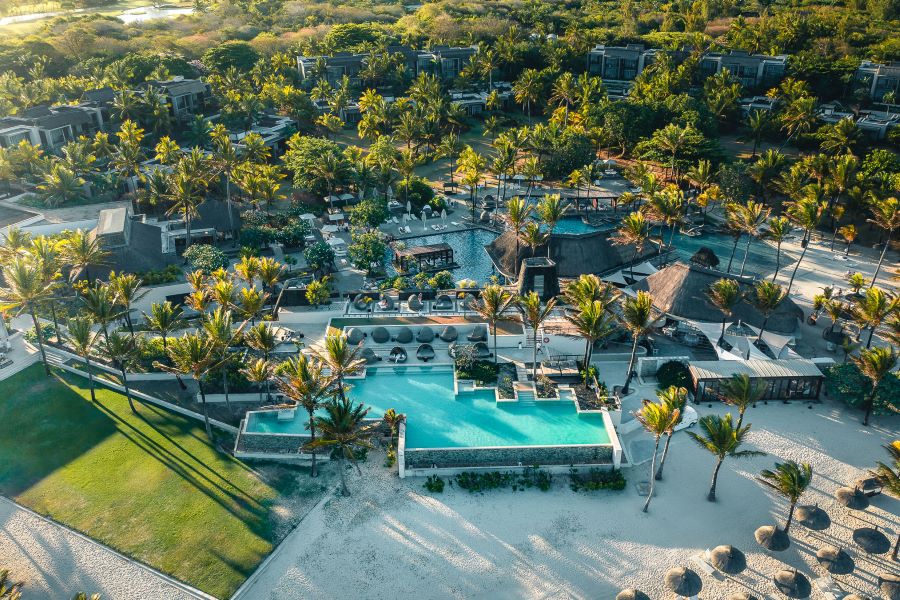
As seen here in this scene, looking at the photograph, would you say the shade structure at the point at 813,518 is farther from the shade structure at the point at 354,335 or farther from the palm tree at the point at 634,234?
the shade structure at the point at 354,335

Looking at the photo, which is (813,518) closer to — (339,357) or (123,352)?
(339,357)

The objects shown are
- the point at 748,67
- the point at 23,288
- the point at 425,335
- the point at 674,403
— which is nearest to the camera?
the point at 674,403

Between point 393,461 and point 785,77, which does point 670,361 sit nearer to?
point 393,461

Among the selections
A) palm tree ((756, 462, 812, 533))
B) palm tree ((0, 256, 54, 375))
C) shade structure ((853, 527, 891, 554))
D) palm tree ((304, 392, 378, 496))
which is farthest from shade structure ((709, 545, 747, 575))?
palm tree ((0, 256, 54, 375))

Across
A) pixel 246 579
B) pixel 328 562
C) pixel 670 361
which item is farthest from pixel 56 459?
pixel 670 361

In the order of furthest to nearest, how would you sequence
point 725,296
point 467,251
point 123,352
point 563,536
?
1. point 467,251
2. point 725,296
3. point 123,352
4. point 563,536

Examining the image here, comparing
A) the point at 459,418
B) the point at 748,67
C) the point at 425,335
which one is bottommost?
the point at 459,418

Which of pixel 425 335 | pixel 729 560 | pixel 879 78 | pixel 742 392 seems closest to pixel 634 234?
pixel 425 335
